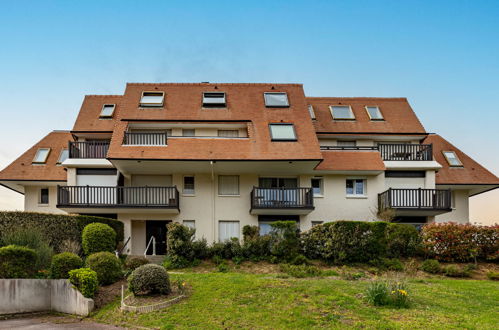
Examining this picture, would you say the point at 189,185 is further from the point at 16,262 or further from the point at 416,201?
the point at 416,201

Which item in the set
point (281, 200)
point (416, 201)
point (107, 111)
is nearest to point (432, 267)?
point (416, 201)

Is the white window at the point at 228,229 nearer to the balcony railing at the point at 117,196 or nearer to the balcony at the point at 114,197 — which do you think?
the balcony at the point at 114,197


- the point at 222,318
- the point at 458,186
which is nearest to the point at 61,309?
the point at 222,318

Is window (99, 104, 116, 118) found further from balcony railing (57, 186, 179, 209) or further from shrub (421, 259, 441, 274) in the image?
shrub (421, 259, 441, 274)

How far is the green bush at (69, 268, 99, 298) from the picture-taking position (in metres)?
16.2

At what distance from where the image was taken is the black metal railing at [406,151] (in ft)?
101

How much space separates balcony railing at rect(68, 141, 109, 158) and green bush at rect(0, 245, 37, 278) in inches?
A: 492

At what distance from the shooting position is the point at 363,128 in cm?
3222

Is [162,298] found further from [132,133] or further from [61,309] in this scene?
[132,133]

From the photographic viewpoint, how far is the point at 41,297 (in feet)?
55.4

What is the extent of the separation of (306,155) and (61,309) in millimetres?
14813

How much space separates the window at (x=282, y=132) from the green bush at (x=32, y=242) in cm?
1370

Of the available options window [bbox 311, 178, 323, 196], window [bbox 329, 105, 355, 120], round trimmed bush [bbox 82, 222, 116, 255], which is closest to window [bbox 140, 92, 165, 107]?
round trimmed bush [bbox 82, 222, 116, 255]

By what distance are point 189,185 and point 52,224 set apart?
935 centimetres
